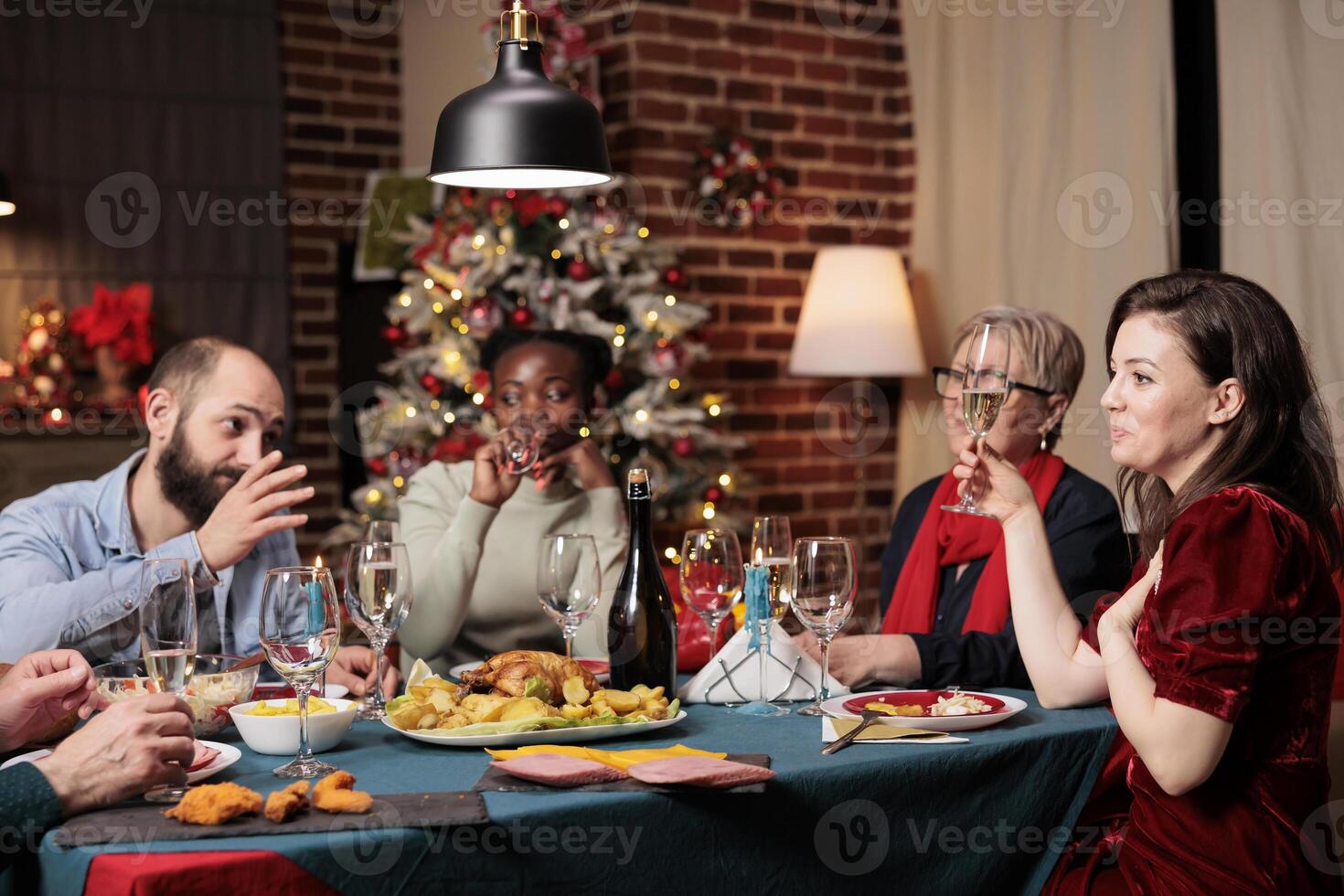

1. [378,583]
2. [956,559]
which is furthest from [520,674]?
[956,559]

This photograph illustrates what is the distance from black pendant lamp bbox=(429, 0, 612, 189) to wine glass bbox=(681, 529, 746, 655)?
0.60m

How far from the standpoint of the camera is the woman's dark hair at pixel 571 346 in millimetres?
3129

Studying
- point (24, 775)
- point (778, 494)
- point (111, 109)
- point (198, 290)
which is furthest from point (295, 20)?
point (24, 775)

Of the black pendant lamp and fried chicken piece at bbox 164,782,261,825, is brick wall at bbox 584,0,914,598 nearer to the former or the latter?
the black pendant lamp

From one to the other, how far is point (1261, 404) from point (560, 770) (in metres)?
0.98

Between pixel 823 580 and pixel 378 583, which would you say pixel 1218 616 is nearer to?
pixel 823 580

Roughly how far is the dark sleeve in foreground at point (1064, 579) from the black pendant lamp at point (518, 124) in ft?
3.03

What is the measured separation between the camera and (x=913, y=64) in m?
4.95

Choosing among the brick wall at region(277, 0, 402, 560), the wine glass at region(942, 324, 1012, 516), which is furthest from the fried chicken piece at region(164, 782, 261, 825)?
the brick wall at region(277, 0, 402, 560)

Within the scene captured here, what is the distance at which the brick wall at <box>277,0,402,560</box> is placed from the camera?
19.4 ft

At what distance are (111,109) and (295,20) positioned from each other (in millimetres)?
890

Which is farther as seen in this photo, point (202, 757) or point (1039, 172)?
point (1039, 172)

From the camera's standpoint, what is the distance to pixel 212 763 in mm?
1587

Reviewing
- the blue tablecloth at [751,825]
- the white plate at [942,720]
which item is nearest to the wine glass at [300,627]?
the blue tablecloth at [751,825]
